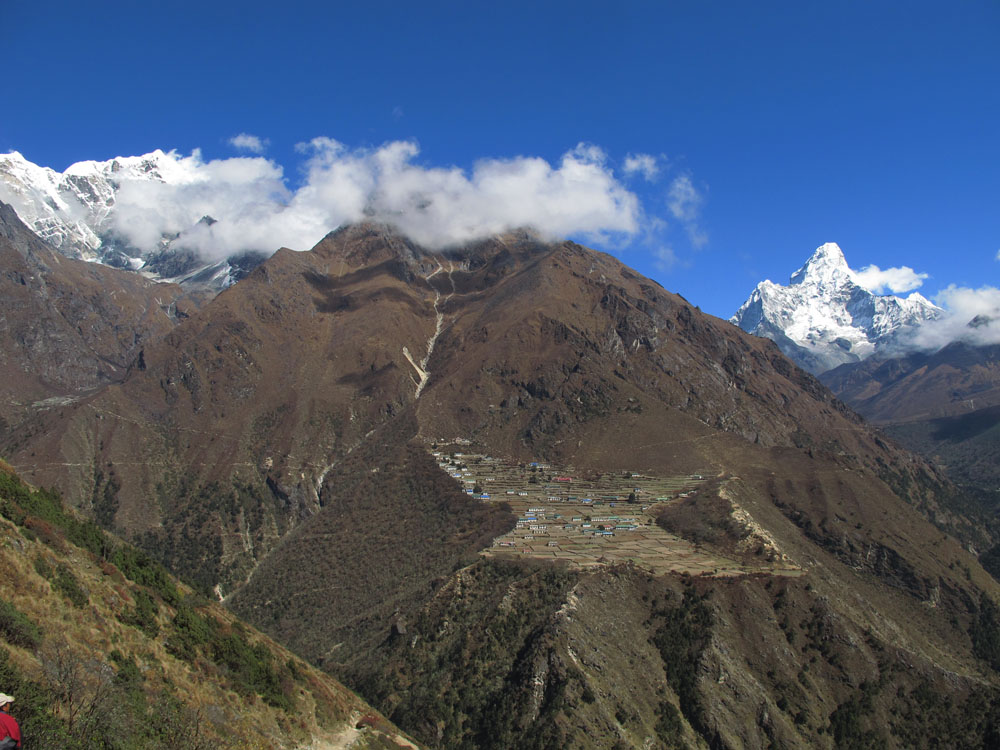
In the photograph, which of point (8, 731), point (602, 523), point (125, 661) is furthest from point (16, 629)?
point (602, 523)

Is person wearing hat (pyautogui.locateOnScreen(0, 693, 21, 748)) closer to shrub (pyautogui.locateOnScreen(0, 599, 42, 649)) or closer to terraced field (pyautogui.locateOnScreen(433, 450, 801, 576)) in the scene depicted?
shrub (pyautogui.locateOnScreen(0, 599, 42, 649))

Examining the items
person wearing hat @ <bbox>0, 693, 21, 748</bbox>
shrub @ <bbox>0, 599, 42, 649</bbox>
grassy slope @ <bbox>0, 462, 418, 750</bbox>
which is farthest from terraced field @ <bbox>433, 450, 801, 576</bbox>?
person wearing hat @ <bbox>0, 693, 21, 748</bbox>

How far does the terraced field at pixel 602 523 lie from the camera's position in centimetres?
11481

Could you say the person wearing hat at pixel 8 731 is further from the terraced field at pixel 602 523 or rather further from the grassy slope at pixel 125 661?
the terraced field at pixel 602 523

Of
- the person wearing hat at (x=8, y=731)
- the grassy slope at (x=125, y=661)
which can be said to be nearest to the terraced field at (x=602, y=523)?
the grassy slope at (x=125, y=661)

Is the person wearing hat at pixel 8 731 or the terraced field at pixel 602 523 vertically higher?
the terraced field at pixel 602 523

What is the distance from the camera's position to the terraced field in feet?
377

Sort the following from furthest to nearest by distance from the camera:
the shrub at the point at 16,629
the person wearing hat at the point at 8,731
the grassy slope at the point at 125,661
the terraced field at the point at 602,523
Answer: the terraced field at the point at 602,523, the shrub at the point at 16,629, the grassy slope at the point at 125,661, the person wearing hat at the point at 8,731

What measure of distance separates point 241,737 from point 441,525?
124 metres

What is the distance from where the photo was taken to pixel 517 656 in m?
89.0

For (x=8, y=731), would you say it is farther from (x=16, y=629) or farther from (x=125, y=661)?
(x=125, y=661)

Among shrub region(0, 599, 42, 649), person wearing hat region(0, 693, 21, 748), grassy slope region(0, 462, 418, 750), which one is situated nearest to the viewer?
person wearing hat region(0, 693, 21, 748)

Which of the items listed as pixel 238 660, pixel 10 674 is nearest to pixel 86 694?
pixel 10 674

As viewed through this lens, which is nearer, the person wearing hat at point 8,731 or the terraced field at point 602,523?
the person wearing hat at point 8,731
